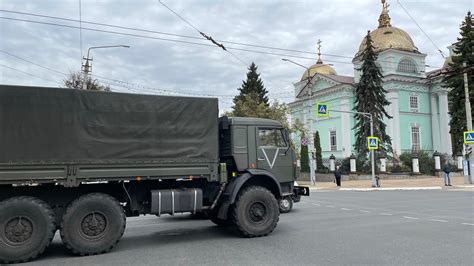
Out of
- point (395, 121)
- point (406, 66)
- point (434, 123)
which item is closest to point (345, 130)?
point (395, 121)

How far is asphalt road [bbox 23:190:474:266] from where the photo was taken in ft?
22.3

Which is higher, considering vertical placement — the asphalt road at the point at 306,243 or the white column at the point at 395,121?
the white column at the point at 395,121

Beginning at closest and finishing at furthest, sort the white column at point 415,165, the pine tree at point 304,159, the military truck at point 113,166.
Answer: the military truck at point 113,166 < the white column at point 415,165 < the pine tree at point 304,159

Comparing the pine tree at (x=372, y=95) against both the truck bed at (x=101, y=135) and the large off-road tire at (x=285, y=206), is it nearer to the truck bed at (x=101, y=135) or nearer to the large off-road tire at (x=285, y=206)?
the large off-road tire at (x=285, y=206)

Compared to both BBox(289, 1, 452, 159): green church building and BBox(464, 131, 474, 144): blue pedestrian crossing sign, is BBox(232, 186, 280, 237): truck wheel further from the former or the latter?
BBox(289, 1, 452, 159): green church building

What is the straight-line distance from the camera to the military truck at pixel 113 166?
7.13 m

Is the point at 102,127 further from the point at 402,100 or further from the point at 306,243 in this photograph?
the point at 402,100

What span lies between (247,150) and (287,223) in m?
2.87

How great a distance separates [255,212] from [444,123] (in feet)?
154

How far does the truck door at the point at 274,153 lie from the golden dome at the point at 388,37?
137 feet

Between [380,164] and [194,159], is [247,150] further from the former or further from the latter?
[380,164]

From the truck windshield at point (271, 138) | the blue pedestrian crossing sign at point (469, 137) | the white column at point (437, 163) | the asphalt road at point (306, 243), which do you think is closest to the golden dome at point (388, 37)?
the white column at point (437, 163)

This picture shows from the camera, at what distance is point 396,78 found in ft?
153

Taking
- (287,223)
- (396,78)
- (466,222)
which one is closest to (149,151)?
(287,223)
